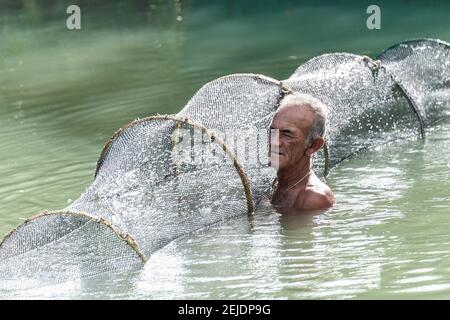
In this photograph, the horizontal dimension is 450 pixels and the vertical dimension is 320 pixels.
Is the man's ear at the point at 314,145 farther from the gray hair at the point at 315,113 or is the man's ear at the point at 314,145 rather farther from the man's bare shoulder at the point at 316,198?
the man's bare shoulder at the point at 316,198

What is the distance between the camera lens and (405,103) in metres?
10.4

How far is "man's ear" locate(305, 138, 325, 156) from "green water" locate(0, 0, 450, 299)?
1.65 feet

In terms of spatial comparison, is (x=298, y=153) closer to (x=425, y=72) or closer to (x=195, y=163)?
(x=195, y=163)

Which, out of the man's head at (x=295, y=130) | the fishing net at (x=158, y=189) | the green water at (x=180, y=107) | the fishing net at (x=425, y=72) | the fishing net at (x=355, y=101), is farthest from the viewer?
the fishing net at (x=425, y=72)

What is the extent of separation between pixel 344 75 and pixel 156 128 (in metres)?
2.49

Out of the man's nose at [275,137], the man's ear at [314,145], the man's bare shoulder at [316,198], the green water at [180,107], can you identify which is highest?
the man's nose at [275,137]

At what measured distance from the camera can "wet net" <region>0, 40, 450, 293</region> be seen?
22.7 ft

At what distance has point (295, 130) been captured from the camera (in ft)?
26.5

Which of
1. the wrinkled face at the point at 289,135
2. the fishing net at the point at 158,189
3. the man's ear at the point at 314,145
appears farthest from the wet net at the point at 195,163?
the man's ear at the point at 314,145

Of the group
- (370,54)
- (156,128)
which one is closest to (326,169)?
(156,128)

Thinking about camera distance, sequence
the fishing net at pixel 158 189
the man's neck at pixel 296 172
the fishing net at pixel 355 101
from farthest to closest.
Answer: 1. the fishing net at pixel 355 101
2. the man's neck at pixel 296 172
3. the fishing net at pixel 158 189

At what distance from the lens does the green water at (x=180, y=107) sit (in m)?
7.00

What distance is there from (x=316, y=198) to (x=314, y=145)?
1.37 ft

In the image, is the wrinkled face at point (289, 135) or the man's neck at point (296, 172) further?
the man's neck at point (296, 172)
